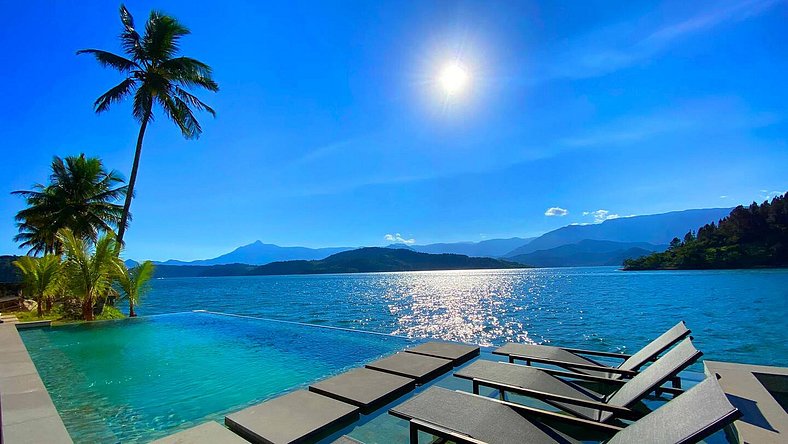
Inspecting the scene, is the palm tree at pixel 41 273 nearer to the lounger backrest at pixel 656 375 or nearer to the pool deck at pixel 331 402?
the pool deck at pixel 331 402

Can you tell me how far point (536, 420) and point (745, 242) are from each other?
7161 cm

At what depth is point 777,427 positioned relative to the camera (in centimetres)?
221

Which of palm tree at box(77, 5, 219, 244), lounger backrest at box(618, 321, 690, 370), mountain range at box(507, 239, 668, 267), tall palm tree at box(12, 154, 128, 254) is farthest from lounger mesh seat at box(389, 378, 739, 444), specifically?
mountain range at box(507, 239, 668, 267)

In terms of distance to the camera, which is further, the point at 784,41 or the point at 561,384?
the point at 784,41

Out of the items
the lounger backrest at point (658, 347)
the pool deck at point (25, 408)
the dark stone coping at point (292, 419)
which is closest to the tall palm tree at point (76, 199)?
the pool deck at point (25, 408)

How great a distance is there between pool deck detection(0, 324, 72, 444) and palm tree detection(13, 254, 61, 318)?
7148 millimetres

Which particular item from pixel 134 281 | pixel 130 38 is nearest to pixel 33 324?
pixel 134 281

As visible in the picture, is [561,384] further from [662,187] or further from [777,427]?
[662,187]

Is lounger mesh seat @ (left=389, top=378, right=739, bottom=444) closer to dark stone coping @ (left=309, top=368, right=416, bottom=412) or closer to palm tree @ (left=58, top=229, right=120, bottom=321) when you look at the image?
dark stone coping @ (left=309, top=368, right=416, bottom=412)

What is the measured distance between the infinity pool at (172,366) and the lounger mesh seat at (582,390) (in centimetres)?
261

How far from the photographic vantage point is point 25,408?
2.98 meters

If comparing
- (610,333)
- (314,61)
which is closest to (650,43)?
(610,333)

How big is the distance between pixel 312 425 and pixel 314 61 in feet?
37.5

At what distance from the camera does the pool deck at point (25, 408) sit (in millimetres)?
2436
